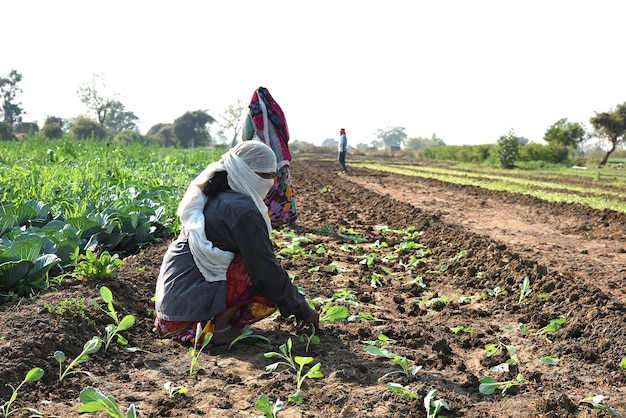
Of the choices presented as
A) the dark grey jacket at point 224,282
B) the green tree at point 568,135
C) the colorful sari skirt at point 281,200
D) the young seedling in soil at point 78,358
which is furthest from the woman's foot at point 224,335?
the green tree at point 568,135

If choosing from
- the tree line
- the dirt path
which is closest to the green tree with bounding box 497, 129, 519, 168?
the tree line

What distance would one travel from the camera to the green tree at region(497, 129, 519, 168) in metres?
29.3

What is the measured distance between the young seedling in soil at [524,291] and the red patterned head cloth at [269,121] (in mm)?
3331

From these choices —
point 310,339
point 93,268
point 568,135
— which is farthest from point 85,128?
point 310,339

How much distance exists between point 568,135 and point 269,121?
36.4 m

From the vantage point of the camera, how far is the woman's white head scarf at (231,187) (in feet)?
10.8

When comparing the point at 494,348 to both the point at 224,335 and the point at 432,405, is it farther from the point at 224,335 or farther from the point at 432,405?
the point at 224,335

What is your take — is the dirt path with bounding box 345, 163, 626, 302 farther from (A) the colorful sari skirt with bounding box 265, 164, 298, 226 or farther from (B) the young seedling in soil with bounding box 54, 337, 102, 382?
(B) the young seedling in soil with bounding box 54, 337, 102, 382

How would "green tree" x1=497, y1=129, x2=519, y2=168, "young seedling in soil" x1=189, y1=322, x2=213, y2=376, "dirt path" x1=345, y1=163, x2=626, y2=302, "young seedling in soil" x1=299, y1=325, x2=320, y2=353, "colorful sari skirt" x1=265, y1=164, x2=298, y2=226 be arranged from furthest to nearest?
"green tree" x1=497, y1=129, x2=519, y2=168 → "colorful sari skirt" x1=265, y1=164, x2=298, y2=226 → "dirt path" x1=345, y1=163, x2=626, y2=302 → "young seedling in soil" x1=299, y1=325, x2=320, y2=353 → "young seedling in soil" x1=189, y1=322, x2=213, y2=376

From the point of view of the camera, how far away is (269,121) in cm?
695

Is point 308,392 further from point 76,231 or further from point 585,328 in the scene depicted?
point 76,231

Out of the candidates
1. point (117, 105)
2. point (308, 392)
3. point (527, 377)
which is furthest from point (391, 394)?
point (117, 105)

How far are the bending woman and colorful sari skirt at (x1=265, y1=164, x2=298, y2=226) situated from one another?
373 cm

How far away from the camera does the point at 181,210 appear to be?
11.3 ft
